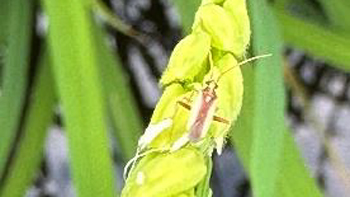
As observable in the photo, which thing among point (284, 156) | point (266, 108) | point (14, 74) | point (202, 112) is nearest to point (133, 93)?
point (14, 74)

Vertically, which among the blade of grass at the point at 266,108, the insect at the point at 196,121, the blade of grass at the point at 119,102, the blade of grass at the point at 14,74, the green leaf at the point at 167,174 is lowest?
the blade of grass at the point at 119,102

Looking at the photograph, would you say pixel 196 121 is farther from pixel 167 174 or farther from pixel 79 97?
pixel 79 97

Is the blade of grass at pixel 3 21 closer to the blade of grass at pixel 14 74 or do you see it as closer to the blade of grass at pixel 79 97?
the blade of grass at pixel 14 74

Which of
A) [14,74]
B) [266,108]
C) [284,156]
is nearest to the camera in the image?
[266,108]

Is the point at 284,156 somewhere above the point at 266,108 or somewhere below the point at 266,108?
below

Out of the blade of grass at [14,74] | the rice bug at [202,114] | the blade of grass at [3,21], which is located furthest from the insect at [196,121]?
the blade of grass at [3,21]

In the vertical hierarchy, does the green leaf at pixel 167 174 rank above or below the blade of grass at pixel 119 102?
above

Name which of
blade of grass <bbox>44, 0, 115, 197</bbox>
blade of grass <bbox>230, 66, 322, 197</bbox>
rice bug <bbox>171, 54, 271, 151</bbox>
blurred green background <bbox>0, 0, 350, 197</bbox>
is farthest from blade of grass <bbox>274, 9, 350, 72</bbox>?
rice bug <bbox>171, 54, 271, 151</bbox>

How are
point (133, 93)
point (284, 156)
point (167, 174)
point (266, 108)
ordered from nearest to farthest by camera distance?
1. point (167, 174)
2. point (266, 108)
3. point (284, 156)
4. point (133, 93)
